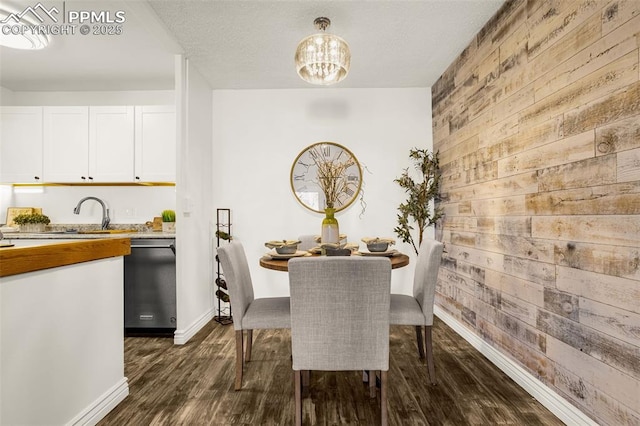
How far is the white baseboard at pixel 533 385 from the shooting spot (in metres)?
1.71

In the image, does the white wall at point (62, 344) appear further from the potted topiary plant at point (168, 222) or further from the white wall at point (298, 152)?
the white wall at point (298, 152)

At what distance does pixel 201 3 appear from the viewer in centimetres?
242

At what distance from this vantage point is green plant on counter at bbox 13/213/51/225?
3689mm

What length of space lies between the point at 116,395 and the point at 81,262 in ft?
2.83

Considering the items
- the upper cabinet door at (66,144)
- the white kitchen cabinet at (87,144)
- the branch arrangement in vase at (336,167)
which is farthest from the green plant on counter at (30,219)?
the branch arrangement in vase at (336,167)

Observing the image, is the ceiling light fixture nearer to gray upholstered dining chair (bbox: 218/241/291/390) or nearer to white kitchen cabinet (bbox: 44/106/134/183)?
white kitchen cabinet (bbox: 44/106/134/183)

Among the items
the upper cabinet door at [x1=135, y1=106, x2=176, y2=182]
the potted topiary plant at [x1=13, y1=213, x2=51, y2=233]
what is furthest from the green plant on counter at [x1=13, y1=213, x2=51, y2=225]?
the upper cabinet door at [x1=135, y1=106, x2=176, y2=182]

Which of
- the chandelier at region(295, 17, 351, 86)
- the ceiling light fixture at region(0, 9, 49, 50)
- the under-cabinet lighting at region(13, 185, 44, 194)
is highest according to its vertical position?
the ceiling light fixture at region(0, 9, 49, 50)

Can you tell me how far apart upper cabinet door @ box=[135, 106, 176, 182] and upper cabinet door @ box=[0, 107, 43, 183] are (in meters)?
1.12

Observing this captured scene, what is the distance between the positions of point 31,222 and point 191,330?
7.65 ft

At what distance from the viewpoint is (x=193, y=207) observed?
331cm

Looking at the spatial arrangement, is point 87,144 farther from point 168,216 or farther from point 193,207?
point 193,207

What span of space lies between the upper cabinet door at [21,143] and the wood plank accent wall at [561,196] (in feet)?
14.7

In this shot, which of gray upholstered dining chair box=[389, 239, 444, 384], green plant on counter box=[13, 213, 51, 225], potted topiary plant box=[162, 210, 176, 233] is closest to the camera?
gray upholstered dining chair box=[389, 239, 444, 384]
